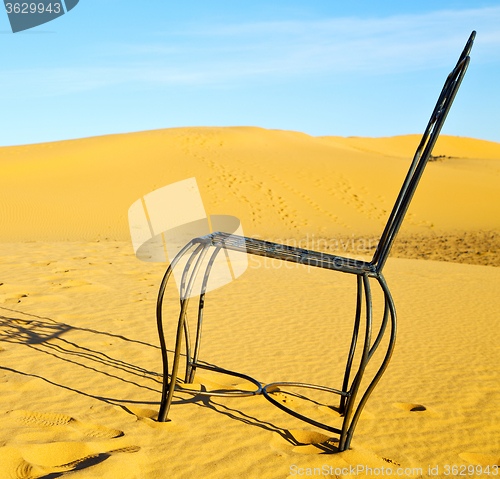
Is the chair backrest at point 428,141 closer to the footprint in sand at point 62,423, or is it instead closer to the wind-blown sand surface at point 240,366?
the wind-blown sand surface at point 240,366

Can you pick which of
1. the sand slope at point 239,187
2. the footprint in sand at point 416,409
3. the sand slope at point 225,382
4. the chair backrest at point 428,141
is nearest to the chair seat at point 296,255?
the chair backrest at point 428,141

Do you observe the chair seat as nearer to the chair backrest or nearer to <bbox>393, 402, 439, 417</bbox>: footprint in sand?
the chair backrest

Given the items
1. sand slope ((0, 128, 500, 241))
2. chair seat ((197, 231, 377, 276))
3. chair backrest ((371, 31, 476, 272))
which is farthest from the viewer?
sand slope ((0, 128, 500, 241))

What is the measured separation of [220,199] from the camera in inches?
764

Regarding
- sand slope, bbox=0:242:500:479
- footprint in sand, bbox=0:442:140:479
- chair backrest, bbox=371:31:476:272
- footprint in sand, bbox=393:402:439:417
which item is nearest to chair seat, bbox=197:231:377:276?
chair backrest, bbox=371:31:476:272

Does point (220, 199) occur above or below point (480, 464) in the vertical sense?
above

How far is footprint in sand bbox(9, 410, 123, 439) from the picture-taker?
2.72 m

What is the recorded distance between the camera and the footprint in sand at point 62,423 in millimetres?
2721

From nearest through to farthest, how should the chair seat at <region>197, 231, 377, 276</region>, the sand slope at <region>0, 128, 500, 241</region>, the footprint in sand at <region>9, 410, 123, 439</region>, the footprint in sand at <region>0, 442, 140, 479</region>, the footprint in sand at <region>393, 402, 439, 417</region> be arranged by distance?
1. the footprint in sand at <region>0, 442, 140, 479</region>
2. the chair seat at <region>197, 231, 377, 276</region>
3. the footprint in sand at <region>9, 410, 123, 439</region>
4. the footprint in sand at <region>393, 402, 439, 417</region>
5. the sand slope at <region>0, 128, 500, 241</region>

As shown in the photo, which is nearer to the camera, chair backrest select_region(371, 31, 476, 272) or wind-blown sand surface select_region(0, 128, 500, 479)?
chair backrest select_region(371, 31, 476, 272)

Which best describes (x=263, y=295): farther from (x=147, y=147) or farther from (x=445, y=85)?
(x=147, y=147)

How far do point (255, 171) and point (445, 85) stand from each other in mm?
20369

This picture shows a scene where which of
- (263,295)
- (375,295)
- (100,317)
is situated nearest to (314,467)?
(100,317)

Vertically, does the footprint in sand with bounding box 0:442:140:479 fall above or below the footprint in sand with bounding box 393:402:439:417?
above
